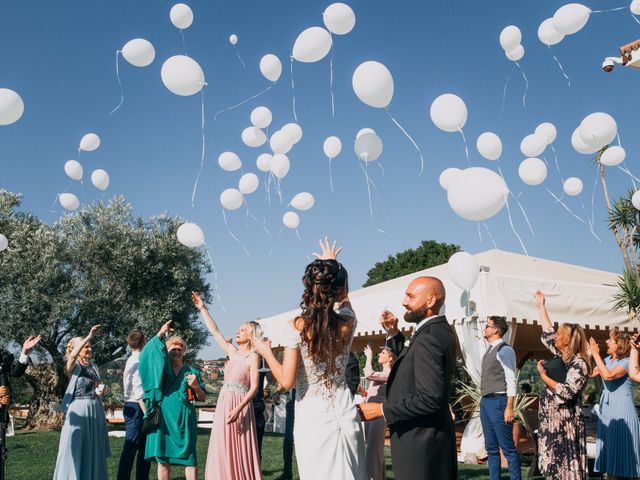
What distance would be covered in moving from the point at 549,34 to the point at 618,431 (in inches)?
163

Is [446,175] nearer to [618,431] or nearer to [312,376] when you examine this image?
[618,431]

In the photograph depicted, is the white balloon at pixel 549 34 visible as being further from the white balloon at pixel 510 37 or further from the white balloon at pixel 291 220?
the white balloon at pixel 291 220

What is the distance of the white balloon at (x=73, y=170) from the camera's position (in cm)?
754

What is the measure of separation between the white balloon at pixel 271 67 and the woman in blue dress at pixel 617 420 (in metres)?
4.38

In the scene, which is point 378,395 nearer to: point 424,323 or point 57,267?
point 424,323

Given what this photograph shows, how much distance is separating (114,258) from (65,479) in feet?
41.5

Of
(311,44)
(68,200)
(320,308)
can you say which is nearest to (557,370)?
(320,308)

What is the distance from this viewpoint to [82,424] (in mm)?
5383

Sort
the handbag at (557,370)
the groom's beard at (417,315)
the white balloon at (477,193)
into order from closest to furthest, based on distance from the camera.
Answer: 1. the groom's beard at (417,315)
2. the white balloon at (477,193)
3. the handbag at (557,370)

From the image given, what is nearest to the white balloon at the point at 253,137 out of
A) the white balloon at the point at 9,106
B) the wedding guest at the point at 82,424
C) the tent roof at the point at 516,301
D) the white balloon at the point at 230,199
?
the white balloon at the point at 230,199

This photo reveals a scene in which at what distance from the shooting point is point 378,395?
216 inches

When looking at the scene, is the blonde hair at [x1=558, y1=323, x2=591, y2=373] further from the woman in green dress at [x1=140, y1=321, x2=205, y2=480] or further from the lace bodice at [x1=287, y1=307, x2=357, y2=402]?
the woman in green dress at [x1=140, y1=321, x2=205, y2=480]

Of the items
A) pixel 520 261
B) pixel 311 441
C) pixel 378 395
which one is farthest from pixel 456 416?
pixel 311 441

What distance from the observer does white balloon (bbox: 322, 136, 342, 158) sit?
24.2 ft
